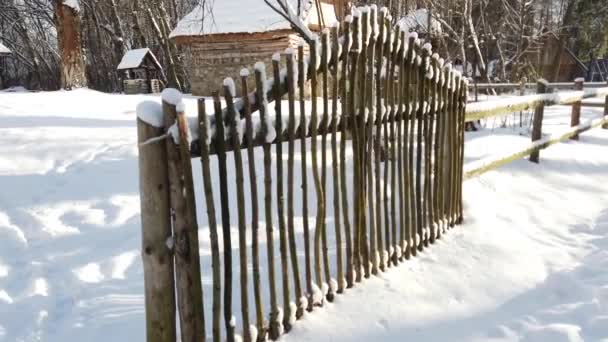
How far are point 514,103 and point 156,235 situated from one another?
5.15 meters

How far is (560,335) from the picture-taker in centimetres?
270

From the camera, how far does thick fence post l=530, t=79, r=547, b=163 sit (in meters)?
6.50

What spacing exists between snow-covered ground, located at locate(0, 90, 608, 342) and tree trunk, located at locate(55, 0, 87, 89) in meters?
8.32

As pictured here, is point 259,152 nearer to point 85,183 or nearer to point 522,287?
point 85,183

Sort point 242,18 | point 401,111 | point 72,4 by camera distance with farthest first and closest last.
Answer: point 242,18
point 72,4
point 401,111

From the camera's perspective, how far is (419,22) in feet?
51.0

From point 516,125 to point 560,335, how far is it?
9072 mm

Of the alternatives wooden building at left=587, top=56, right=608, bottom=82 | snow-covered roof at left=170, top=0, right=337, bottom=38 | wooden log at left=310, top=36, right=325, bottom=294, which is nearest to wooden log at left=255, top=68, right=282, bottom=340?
wooden log at left=310, top=36, right=325, bottom=294

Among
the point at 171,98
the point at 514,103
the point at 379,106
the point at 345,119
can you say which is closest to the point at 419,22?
the point at 514,103

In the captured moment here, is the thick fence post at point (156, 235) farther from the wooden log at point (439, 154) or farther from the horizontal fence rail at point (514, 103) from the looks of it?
the horizontal fence rail at point (514, 103)

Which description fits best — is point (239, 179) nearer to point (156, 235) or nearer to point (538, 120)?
point (156, 235)

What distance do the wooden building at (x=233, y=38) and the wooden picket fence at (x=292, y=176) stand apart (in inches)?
475

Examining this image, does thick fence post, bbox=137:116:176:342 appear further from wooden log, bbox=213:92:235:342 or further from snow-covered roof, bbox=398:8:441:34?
snow-covered roof, bbox=398:8:441:34

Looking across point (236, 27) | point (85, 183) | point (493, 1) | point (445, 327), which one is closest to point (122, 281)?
point (85, 183)
